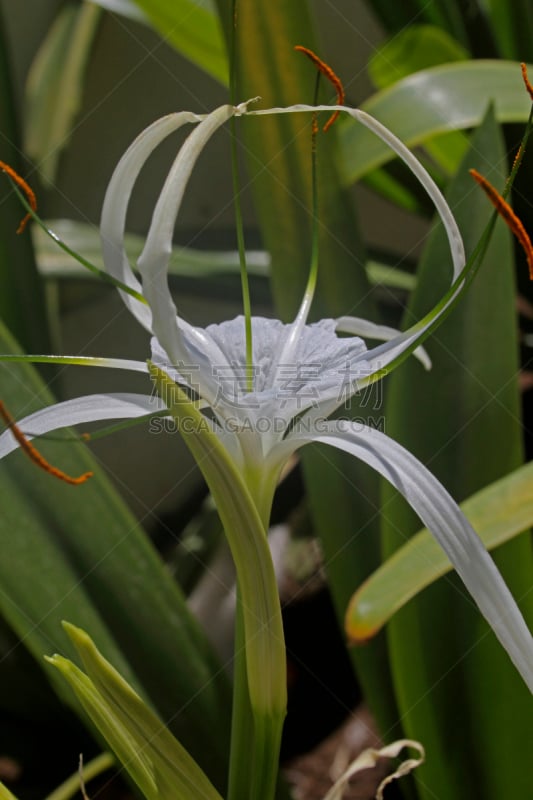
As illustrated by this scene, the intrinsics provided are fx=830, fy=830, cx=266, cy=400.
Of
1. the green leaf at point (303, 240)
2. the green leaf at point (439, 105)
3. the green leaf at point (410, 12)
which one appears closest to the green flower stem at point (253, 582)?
the green leaf at point (303, 240)

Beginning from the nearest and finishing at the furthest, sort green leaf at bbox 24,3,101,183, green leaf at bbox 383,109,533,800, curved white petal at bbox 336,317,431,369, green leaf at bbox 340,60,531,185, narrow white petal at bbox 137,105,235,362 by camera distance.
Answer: narrow white petal at bbox 137,105,235,362 < curved white petal at bbox 336,317,431,369 < green leaf at bbox 383,109,533,800 < green leaf at bbox 340,60,531,185 < green leaf at bbox 24,3,101,183

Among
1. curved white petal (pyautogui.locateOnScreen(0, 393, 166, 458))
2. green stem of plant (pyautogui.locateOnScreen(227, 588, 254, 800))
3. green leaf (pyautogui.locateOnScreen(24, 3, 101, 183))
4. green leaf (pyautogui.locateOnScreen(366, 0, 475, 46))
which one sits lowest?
green stem of plant (pyautogui.locateOnScreen(227, 588, 254, 800))

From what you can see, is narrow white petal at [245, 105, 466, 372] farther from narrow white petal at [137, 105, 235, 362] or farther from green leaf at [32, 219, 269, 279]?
green leaf at [32, 219, 269, 279]

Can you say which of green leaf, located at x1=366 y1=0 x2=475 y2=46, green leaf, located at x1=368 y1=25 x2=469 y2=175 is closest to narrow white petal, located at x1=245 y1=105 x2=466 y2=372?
green leaf, located at x1=368 y1=25 x2=469 y2=175

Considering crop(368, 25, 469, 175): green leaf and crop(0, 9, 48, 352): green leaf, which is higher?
crop(0, 9, 48, 352): green leaf

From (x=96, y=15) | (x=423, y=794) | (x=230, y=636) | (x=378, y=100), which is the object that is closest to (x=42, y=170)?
(x=96, y=15)

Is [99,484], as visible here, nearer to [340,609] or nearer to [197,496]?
[340,609]

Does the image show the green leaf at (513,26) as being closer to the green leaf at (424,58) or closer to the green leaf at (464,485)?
the green leaf at (424,58)
